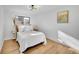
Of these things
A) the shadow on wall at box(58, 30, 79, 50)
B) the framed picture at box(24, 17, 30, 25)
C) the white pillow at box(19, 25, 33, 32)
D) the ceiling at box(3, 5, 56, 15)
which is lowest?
the shadow on wall at box(58, 30, 79, 50)

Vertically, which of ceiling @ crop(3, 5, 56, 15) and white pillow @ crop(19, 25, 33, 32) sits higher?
ceiling @ crop(3, 5, 56, 15)

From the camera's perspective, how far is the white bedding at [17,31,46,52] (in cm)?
100

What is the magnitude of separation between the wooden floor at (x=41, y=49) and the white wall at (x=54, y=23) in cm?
9

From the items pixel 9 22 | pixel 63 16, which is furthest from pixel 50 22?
pixel 9 22

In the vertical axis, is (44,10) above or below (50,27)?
above

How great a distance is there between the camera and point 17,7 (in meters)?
1.00

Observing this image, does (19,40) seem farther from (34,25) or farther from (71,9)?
(71,9)

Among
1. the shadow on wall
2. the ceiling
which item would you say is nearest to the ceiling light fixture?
the ceiling

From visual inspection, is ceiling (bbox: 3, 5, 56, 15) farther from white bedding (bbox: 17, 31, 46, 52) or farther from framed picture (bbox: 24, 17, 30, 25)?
white bedding (bbox: 17, 31, 46, 52)

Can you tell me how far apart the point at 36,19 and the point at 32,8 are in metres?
0.12

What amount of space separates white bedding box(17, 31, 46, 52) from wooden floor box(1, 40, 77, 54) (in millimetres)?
44
